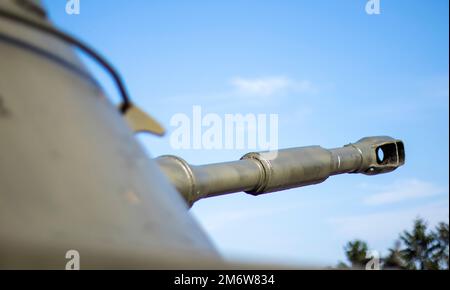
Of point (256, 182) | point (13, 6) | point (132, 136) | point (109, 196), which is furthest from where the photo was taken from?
point (256, 182)

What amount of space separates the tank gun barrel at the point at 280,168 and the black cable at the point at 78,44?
2.78 metres

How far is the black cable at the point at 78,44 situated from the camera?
1.53 metres

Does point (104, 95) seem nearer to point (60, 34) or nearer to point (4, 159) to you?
point (60, 34)

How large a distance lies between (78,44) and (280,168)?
14.5 ft

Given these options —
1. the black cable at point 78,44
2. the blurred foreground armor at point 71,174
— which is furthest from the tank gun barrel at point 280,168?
the blurred foreground armor at point 71,174

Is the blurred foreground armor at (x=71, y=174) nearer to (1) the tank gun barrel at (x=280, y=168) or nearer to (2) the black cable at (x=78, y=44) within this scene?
(2) the black cable at (x=78, y=44)

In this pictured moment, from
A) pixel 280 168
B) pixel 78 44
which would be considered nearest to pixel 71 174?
pixel 78 44

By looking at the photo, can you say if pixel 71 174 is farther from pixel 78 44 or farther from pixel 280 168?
pixel 280 168

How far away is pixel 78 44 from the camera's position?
1676 mm

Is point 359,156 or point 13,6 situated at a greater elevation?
point 359,156

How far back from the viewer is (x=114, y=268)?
1187mm

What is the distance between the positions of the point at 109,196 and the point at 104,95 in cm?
40
